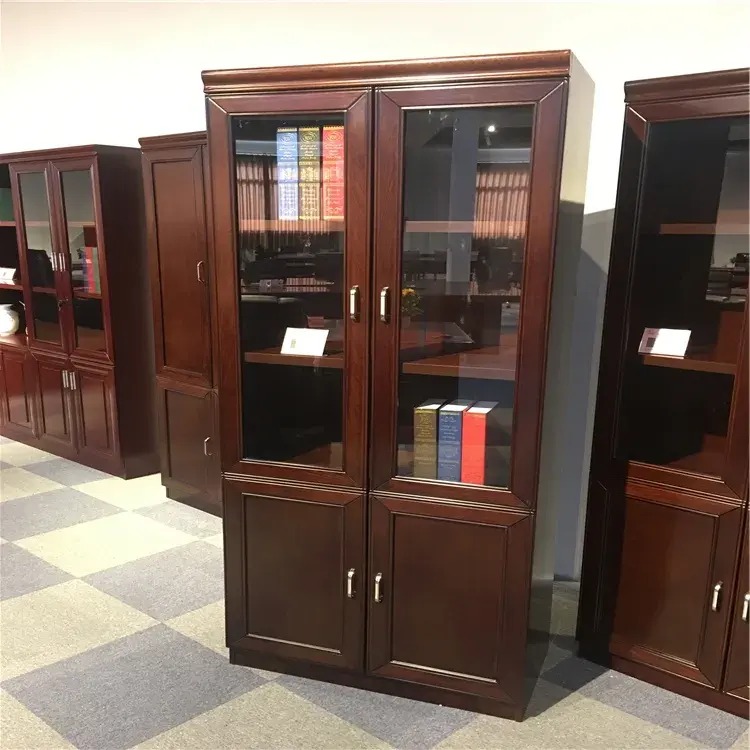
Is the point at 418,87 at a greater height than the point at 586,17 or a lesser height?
lesser

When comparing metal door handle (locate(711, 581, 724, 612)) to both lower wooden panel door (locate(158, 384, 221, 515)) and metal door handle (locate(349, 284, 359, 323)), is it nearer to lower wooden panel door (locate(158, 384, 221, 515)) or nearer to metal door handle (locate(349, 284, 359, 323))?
metal door handle (locate(349, 284, 359, 323))

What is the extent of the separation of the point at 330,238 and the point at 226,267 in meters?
0.34

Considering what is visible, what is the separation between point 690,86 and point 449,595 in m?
1.66

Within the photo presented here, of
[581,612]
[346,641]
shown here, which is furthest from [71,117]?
[581,612]

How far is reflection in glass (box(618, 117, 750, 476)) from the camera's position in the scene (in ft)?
6.82

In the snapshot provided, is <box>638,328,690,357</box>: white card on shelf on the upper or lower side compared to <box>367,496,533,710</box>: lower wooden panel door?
upper

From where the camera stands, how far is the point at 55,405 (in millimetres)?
4430

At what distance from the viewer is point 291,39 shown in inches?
128

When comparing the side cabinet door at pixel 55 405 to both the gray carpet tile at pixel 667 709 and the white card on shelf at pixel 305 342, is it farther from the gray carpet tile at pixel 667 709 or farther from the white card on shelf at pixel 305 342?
the gray carpet tile at pixel 667 709

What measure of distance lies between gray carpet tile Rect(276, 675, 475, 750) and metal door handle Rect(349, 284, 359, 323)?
1.23m

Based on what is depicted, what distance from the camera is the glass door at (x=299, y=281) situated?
6.34 feet

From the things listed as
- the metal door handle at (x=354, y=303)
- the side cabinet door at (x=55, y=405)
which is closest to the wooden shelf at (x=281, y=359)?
the metal door handle at (x=354, y=303)

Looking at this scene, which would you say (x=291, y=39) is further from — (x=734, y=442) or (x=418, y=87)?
(x=734, y=442)

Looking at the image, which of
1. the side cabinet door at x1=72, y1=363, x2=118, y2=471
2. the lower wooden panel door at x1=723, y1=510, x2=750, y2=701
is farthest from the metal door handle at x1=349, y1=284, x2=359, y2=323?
the side cabinet door at x1=72, y1=363, x2=118, y2=471
